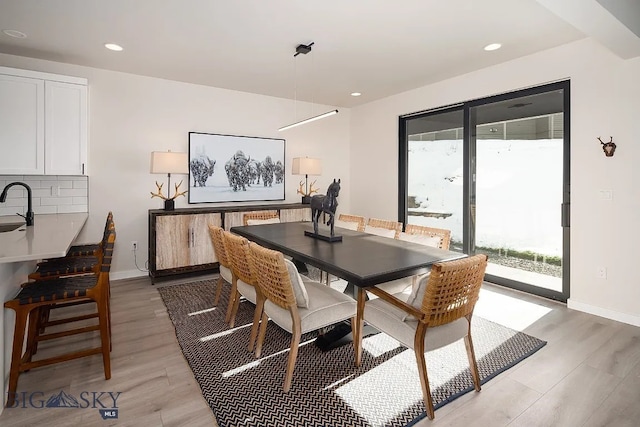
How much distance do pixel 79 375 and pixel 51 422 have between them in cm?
48

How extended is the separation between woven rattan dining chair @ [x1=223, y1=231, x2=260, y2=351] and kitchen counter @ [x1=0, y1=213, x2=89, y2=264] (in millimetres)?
1022

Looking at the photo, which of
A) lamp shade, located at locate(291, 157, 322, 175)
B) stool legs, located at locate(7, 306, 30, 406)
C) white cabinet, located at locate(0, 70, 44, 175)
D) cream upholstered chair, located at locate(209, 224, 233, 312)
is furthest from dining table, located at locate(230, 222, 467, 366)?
white cabinet, located at locate(0, 70, 44, 175)

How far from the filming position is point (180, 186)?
4852 millimetres

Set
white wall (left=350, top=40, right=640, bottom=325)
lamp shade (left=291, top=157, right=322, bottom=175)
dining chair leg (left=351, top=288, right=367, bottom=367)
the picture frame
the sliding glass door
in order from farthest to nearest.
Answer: lamp shade (left=291, top=157, right=322, bottom=175), the picture frame, the sliding glass door, white wall (left=350, top=40, right=640, bottom=325), dining chair leg (left=351, top=288, right=367, bottom=367)

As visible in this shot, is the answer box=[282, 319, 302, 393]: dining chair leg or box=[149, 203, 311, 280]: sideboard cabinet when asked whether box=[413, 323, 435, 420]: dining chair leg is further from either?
box=[149, 203, 311, 280]: sideboard cabinet

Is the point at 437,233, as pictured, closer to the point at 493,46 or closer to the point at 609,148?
the point at 609,148

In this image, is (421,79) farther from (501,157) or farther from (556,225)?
(556,225)

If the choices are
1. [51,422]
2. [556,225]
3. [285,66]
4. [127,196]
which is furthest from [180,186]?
[556,225]

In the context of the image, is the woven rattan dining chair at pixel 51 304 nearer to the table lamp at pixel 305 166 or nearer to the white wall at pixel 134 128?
the white wall at pixel 134 128

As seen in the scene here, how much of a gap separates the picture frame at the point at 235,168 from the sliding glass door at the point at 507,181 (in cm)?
228

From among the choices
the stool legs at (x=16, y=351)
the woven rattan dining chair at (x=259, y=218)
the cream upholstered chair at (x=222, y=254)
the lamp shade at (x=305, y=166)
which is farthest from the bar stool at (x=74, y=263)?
the lamp shade at (x=305, y=166)

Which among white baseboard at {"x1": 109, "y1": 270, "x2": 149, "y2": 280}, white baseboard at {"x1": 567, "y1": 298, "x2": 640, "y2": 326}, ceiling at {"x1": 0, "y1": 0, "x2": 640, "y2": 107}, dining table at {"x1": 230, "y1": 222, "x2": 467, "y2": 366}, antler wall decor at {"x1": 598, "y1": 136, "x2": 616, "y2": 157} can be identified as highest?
ceiling at {"x1": 0, "y1": 0, "x2": 640, "y2": 107}

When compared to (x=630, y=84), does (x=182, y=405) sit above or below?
below

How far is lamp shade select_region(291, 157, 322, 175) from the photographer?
533 cm
